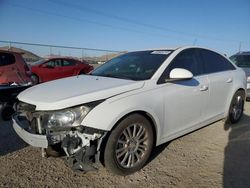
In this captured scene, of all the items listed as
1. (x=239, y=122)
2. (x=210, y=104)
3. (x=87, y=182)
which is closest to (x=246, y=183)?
(x=210, y=104)

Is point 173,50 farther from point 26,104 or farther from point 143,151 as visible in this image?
point 26,104

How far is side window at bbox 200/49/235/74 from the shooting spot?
4.59 m

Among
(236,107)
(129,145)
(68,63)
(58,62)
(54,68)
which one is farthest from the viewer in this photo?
(68,63)

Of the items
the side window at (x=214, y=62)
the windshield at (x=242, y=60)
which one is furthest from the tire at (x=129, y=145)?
the windshield at (x=242, y=60)

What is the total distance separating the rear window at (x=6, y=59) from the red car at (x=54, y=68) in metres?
4.07

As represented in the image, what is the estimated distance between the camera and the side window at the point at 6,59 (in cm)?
746

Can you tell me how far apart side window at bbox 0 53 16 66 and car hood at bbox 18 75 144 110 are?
14.8 ft

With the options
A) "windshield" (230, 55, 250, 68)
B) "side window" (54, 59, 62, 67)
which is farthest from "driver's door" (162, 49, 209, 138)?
"side window" (54, 59, 62, 67)

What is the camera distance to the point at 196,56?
14.6 ft

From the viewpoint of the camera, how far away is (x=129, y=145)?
10.8 ft

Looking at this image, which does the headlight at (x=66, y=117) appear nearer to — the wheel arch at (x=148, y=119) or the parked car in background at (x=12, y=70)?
the wheel arch at (x=148, y=119)

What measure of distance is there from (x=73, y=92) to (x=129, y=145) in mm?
965

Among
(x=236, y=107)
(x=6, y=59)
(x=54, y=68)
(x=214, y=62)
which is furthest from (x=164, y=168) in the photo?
(x=54, y=68)

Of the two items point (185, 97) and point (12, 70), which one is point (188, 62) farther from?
point (12, 70)
